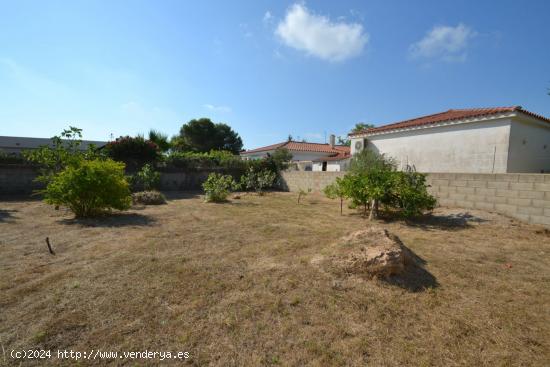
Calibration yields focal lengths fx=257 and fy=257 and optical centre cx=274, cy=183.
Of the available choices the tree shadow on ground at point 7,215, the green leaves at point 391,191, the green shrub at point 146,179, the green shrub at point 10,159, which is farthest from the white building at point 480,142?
the green shrub at point 10,159

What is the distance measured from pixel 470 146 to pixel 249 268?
10462 mm

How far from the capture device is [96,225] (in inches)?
230

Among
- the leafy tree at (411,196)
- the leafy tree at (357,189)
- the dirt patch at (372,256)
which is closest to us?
the dirt patch at (372,256)

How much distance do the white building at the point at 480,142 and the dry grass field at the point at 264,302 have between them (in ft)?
18.2

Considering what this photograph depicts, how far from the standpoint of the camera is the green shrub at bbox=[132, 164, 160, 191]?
12359 mm

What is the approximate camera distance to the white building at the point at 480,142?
9070mm

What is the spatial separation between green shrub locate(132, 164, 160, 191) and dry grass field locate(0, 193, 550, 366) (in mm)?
7427

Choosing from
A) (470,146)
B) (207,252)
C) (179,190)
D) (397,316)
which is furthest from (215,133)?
(397,316)

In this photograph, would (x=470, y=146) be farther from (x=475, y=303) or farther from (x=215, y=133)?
(x=215, y=133)

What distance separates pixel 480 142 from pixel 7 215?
1504 centimetres

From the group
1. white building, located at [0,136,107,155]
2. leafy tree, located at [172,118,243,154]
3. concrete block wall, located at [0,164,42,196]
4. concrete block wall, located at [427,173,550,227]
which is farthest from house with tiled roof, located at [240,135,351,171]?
white building, located at [0,136,107,155]

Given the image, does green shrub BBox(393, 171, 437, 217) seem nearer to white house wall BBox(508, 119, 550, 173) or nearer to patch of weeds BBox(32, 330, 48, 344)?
white house wall BBox(508, 119, 550, 173)

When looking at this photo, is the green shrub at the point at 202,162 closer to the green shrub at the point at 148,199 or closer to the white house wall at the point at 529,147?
the green shrub at the point at 148,199

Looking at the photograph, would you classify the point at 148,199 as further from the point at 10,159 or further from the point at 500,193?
the point at 500,193
